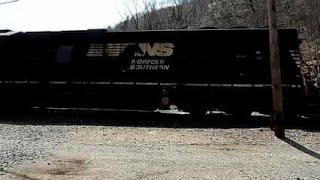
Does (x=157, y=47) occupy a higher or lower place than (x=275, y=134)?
higher

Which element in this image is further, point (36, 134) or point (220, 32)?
point (220, 32)

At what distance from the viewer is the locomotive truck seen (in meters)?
17.0

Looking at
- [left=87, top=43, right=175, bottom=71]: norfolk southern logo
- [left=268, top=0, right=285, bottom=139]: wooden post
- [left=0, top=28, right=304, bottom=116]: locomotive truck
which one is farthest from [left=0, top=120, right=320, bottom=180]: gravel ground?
[left=87, top=43, right=175, bottom=71]: norfolk southern logo

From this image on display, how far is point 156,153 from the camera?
416 inches

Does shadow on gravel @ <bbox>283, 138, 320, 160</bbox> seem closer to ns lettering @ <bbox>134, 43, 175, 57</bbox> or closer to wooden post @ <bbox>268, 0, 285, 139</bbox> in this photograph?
wooden post @ <bbox>268, 0, 285, 139</bbox>

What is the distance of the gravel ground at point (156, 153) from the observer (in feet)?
28.2

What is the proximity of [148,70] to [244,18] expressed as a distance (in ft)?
126

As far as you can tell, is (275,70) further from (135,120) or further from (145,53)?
(145,53)

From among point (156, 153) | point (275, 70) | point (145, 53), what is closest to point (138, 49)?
point (145, 53)

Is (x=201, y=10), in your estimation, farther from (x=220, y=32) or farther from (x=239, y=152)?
(x=239, y=152)

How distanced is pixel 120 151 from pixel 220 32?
809cm

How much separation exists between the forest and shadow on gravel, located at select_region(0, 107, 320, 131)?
2.80m

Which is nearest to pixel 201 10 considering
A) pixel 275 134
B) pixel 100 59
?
pixel 100 59

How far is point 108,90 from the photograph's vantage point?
60.5ft
